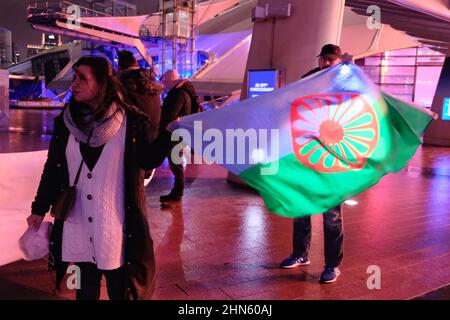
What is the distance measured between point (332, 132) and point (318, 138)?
0.13 m

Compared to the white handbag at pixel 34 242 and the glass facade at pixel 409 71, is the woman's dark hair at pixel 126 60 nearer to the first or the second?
the white handbag at pixel 34 242

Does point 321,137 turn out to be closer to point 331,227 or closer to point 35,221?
point 331,227

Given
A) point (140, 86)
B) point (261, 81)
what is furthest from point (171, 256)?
point (261, 81)

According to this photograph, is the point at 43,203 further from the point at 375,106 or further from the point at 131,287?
the point at 375,106

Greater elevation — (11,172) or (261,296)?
(11,172)

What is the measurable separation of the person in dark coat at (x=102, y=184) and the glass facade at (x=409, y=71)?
2711 cm

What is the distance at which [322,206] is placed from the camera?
3.55 m

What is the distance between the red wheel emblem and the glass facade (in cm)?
2550

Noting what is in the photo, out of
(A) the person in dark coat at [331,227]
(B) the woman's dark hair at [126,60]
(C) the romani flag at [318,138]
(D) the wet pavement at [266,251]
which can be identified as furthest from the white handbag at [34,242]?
(B) the woman's dark hair at [126,60]

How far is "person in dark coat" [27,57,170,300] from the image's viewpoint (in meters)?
2.54

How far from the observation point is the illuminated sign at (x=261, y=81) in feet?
26.9

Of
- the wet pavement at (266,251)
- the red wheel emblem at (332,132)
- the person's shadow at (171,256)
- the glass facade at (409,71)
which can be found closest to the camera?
the red wheel emblem at (332,132)

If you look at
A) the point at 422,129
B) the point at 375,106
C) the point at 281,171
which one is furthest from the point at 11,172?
the point at 422,129

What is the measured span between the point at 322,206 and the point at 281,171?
44 centimetres
